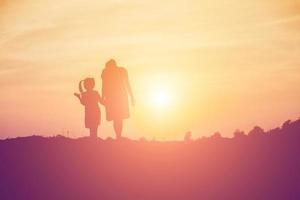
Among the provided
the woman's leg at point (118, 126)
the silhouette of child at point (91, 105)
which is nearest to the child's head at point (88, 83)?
the silhouette of child at point (91, 105)

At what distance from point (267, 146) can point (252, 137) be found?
21.9 inches

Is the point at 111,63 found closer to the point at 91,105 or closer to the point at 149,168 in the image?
the point at 91,105

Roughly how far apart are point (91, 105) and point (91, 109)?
131mm

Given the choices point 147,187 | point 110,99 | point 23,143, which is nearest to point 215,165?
point 147,187

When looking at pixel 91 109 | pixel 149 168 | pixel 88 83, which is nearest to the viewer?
pixel 149 168

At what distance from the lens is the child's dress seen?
2333 centimetres

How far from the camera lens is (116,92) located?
23266mm

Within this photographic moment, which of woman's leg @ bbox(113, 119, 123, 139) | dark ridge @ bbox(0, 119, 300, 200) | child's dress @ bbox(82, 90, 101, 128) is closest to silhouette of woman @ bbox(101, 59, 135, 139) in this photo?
woman's leg @ bbox(113, 119, 123, 139)

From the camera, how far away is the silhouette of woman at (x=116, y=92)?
23109mm

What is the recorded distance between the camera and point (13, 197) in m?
20.8

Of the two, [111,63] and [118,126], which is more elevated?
[111,63]

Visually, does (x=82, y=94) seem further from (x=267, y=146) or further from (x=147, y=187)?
(x=267, y=146)

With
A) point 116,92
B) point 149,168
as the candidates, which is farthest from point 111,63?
point 149,168

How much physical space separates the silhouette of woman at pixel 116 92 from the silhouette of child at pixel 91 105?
0.33 meters
